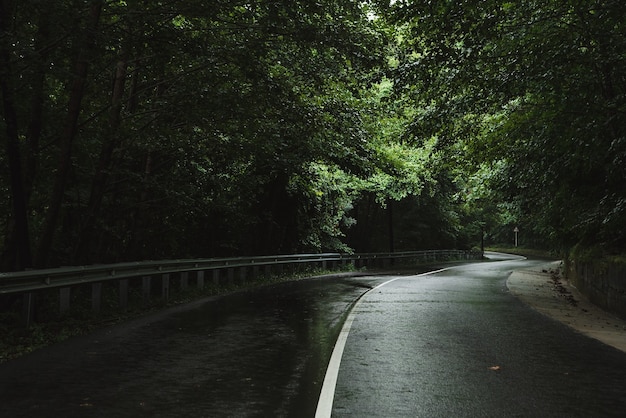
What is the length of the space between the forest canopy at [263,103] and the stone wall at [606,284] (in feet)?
2.81

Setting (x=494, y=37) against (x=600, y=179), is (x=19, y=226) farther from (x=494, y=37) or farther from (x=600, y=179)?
(x=600, y=179)

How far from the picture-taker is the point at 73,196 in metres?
14.7

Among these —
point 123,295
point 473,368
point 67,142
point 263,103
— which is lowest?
point 473,368

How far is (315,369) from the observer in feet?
21.3

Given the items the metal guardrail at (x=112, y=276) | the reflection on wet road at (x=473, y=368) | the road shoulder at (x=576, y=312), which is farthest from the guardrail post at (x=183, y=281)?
the road shoulder at (x=576, y=312)

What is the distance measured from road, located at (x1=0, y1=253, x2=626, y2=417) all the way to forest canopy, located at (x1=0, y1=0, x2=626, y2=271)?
142 inches

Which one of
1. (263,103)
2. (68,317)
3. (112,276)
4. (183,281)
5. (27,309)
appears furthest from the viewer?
(183,281)

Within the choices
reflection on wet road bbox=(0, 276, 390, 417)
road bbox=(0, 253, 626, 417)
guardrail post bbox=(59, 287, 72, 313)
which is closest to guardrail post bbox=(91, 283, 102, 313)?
guardrail post bbox=(59, 287, 72, 313)

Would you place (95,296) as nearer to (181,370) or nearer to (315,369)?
(181,370)

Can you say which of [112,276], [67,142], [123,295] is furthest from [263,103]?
[123,295]

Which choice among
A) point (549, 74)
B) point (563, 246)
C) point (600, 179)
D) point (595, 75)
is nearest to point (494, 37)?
point (549, 74)

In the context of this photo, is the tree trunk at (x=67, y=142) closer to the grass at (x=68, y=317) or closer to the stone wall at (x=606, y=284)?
the grass at (x=68, y=317)

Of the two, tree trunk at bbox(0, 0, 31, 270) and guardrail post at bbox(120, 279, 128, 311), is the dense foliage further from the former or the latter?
guardrail post at bbox(120, 279, 128, 311)

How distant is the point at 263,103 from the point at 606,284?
953cm
